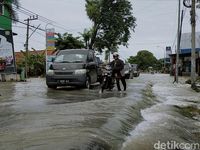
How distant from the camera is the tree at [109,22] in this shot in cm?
5549

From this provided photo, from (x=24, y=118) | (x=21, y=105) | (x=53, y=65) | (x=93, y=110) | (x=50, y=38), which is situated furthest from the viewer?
(x=50, y=38)

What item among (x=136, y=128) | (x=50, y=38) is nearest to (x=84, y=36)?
(x=50, y=38)

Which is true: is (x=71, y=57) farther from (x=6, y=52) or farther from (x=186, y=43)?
(x=186, y=43)

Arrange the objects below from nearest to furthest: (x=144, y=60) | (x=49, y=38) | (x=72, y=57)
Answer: (x=72, y=57)
(x=49, y=38)
(x=144, y=60)

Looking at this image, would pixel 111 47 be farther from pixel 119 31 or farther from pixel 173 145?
pixel 173 145

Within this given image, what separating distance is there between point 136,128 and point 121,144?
173 centimetres

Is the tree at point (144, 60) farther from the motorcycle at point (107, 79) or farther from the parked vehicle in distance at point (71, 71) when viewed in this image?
the motorcycle at point (107, 79)

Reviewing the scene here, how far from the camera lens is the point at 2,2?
19547 mm

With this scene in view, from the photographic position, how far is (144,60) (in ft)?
427

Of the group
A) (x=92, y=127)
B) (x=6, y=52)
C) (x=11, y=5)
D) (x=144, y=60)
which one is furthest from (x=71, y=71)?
(x=144, y=60)

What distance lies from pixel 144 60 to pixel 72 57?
112729 millimetres

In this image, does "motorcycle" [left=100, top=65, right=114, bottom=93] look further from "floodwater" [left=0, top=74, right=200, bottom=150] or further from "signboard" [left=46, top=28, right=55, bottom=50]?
"signboard" [left=46, top=28, right=55, bottom=50]

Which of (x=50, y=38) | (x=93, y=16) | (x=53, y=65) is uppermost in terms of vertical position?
(x=93, y=16)

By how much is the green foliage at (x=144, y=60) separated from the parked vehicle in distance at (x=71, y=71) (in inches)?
4327
